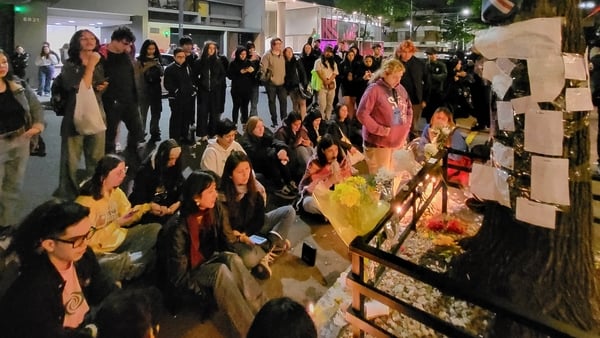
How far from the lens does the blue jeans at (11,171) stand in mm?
3883

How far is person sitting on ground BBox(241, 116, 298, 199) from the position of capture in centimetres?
561

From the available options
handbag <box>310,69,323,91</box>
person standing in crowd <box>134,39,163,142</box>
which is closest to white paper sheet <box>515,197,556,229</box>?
person standing in crowd <box>134,39,163,142</box>

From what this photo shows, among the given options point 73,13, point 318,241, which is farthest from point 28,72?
point 318,241

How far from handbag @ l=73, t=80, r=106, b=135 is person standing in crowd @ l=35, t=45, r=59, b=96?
1031cm

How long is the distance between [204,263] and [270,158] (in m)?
2.83

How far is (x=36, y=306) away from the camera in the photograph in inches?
81.7

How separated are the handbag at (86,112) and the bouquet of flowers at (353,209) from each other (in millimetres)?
2838

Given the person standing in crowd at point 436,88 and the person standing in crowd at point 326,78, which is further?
the person standing in crowd at point 436,88

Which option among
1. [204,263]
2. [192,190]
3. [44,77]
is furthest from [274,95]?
[44,77]

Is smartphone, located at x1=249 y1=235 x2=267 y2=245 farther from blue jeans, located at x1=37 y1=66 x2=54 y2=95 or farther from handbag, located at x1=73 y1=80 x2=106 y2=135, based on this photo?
blue jeans, located at x1=37 y1=66 x2=54 y2=95

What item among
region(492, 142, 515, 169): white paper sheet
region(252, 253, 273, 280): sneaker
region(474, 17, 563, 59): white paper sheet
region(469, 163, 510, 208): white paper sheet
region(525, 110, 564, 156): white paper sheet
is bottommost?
region(252, 253, 273, 280): sneaker

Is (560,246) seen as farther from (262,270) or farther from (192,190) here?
(192,190)

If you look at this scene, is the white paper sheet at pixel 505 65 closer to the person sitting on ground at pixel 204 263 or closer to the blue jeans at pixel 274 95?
the person sitting on ground at pixel 204 263

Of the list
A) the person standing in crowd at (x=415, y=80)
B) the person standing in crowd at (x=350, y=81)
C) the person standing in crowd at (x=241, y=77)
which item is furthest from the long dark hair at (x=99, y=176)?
the person standing in crowd at (x=350, y=81)
